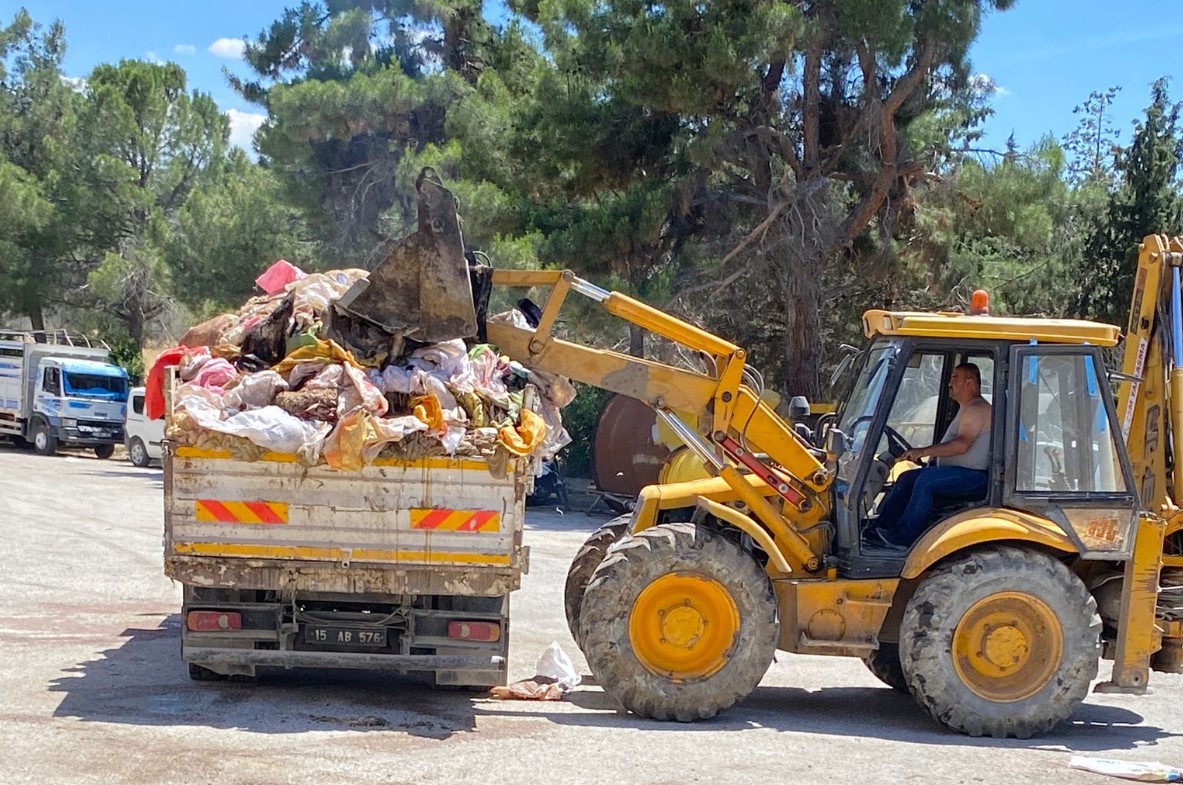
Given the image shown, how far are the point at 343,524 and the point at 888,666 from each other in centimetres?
412

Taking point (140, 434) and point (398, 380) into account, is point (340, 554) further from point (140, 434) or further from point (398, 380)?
point (140, 434)

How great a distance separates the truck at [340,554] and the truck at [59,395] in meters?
26.3

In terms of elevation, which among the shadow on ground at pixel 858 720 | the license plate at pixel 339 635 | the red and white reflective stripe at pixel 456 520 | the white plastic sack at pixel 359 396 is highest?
the white plastic sack at pixel 359 396

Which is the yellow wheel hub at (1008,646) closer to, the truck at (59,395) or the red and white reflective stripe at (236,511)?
the red and white reflective stripe at (236,511)

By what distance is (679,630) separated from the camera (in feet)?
26.0

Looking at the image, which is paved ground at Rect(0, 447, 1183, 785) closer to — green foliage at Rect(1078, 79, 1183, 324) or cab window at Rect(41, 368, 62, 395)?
green foliage at Rect(1078, 79, 1183, 324)

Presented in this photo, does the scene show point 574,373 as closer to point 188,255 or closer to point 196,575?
point 196,575

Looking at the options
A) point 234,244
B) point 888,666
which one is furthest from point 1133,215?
point 234,244

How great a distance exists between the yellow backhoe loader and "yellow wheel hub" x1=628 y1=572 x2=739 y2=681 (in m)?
0.01

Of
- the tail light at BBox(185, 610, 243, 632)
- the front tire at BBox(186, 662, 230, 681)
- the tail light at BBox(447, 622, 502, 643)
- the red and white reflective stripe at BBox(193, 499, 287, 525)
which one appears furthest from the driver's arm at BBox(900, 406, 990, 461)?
the front tire at BBox(186, 662, 230, 681)

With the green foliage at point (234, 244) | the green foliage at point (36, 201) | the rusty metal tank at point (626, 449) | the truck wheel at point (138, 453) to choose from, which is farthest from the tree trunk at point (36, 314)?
the rusty metal tank at point (626, 449)

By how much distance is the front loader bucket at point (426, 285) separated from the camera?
25.4 feet

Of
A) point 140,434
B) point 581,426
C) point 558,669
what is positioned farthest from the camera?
point 140,434

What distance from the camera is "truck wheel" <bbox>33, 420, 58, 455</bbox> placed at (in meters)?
32.4
